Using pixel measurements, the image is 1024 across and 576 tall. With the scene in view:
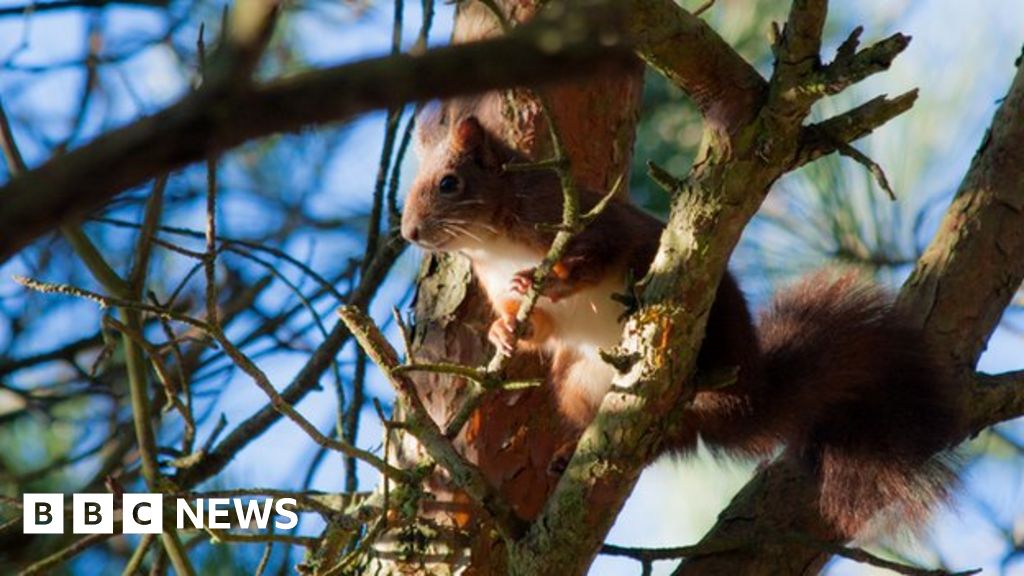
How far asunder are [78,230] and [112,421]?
1.07m

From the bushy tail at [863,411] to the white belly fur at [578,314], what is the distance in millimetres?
272

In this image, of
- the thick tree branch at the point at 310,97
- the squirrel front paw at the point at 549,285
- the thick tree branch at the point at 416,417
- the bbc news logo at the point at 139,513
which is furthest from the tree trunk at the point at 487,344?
the thick tree branch at the point at 310,97

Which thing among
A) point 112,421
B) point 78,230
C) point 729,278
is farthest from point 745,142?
point 112,421

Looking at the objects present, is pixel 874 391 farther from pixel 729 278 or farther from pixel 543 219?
pixel 543 219

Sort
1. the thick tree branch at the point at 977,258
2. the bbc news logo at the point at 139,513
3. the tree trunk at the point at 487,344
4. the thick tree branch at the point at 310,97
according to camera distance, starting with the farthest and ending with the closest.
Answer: the thick tree branch at the point at 977,258 < the tree trunk at the point at 487,344 < the bbc news logo at the point at 139,513 < the thick tree branch at the point at 310,97

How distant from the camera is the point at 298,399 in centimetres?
273

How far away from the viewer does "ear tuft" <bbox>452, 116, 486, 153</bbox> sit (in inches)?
103

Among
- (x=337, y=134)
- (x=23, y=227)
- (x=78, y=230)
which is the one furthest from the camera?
(x=337, y=134)

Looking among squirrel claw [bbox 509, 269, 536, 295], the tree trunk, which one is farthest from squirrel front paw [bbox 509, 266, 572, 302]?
the tree trunk

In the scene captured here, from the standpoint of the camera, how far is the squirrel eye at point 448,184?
2619mm

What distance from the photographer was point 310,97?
544 mm

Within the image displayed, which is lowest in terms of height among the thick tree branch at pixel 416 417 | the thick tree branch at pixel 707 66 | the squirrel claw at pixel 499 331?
the thick tree branch at pixel 416 417

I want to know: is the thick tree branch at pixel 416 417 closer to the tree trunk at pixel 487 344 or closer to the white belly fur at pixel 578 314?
the tree trunk at pixel 487 344

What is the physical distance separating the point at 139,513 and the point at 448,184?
2.86ft
